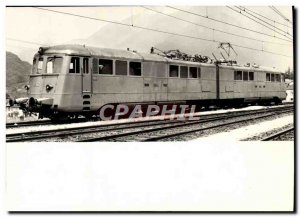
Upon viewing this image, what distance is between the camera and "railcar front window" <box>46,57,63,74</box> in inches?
265

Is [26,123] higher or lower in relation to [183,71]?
lower

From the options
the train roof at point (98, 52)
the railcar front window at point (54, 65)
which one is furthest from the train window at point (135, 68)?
the railcar front window at point (54, 65)

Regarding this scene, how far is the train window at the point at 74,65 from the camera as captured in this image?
6765 millimetres

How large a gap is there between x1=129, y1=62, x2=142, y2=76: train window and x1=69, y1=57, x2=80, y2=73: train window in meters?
1.00

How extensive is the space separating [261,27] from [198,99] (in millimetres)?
2269

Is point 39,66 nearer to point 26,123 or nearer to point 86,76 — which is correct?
point 86,76

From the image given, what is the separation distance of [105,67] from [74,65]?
560 millimetres

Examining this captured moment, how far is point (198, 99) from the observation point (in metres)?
8.54

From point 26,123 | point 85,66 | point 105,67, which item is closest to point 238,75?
point 105,67

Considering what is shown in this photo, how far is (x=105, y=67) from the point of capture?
7.08 meters

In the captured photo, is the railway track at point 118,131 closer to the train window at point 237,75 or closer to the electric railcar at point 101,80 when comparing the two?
the electric railcar at point 101,80

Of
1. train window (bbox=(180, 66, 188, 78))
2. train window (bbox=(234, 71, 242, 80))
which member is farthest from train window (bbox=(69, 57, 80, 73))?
train window (bbox=(234, 71, 242, 80))
